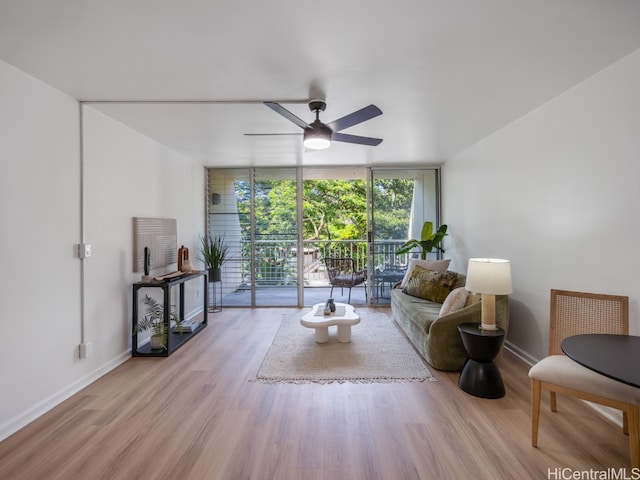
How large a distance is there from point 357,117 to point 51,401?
3100 millimetres

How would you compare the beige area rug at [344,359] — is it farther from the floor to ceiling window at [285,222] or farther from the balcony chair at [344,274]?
the floor to ceiling window at [285,222]

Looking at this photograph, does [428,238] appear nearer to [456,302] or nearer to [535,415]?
[456,302]

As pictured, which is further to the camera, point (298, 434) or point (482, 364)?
point (482, 364)

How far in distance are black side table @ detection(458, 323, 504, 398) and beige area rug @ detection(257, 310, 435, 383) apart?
0.34 meters

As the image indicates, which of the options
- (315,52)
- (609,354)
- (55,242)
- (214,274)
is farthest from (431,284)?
(55,242)

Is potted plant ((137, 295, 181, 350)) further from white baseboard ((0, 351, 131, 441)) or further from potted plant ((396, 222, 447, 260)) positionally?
potted plant ((396, 222, 447, 260))

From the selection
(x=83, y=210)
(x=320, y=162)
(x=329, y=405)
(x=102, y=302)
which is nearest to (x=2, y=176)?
(x=83, y=210)

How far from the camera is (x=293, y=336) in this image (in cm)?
363

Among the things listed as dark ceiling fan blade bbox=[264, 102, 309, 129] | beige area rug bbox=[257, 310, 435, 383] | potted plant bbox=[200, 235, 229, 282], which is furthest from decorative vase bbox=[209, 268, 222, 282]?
dark ceiling fan blade bbox=[264, 102, 309, 129]

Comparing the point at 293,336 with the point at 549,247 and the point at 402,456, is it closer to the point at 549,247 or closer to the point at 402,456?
the point at 402,456

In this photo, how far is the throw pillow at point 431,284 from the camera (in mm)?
3703

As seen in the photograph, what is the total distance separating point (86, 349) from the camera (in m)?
2.51

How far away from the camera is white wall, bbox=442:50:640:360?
6.39 ft

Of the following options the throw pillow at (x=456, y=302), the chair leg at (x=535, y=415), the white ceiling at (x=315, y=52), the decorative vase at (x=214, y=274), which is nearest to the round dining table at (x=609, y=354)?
the chair leg at (x=535, y=415)
